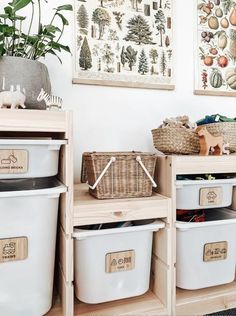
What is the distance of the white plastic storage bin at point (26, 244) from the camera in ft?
2.94

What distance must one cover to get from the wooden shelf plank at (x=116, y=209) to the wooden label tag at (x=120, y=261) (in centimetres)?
14

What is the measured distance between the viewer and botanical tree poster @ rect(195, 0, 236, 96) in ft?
5.23

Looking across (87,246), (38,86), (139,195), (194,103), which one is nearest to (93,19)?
(38,86)

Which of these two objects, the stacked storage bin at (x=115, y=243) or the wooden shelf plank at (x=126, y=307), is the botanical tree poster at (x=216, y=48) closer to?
the stacked storage bin at (x=115, y=243)

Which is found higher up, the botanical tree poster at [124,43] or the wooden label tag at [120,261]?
the botanical tree poster at [124,43]

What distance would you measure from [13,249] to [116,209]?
0.38 meters

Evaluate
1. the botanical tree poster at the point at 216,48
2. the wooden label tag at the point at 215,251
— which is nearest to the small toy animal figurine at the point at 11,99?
the wooden label tag at the point at 215,251

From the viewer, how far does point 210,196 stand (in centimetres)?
115

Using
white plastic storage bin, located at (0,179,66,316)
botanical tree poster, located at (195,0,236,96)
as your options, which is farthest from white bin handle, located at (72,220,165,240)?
botanical tree poster, located at (195,0,236,96)

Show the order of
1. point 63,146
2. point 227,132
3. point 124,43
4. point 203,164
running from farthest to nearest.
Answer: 1. point 124,43
2. point 227,132
3. point 203,164
4. point 63,146

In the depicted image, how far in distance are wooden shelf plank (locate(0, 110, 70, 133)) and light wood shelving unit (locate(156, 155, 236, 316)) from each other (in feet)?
1.51

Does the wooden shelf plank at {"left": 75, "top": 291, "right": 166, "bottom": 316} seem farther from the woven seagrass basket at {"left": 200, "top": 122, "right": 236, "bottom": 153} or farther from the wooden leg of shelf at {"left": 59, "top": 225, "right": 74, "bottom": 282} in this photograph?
the woven seagrass basket at {"left": 200, "top": 122, "right": 236, "bottom": 153}

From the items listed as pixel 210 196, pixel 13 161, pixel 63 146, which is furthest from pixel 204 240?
pixel 13 161

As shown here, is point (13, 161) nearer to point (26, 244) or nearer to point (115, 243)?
point (26, 244)
